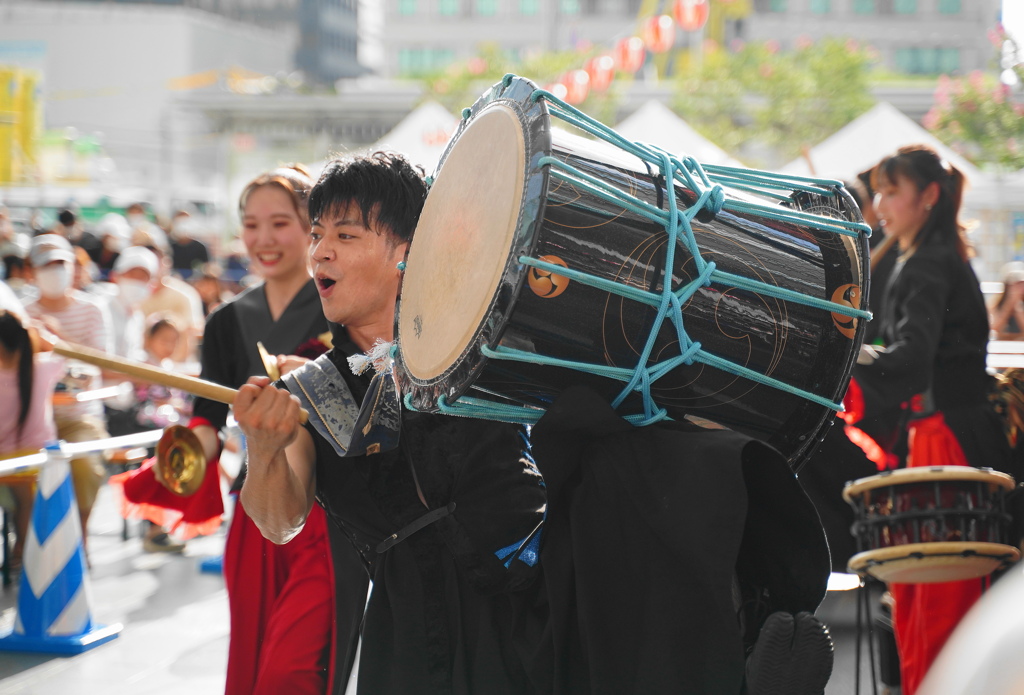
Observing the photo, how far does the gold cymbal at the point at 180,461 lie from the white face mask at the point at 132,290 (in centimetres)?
528

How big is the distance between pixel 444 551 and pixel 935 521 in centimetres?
116

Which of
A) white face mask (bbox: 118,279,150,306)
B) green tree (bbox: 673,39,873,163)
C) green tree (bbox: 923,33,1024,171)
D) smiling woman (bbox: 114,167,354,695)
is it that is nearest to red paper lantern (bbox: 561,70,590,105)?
green tree (bbox: 923,33,1024,171)

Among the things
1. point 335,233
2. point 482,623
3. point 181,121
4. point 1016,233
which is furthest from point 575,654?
point 181,121

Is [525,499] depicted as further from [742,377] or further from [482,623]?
[742,377]

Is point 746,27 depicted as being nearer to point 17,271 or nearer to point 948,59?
point 948,59

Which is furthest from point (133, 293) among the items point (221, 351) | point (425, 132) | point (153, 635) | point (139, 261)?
point (425, 132)

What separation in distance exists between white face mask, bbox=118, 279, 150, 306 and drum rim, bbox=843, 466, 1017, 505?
5.97 metres

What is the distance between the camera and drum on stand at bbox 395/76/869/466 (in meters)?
1.44

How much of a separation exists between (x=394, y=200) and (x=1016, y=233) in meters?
6.13

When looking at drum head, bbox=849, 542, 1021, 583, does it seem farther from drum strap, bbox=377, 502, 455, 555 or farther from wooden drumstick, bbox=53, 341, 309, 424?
wooden drumstick, bbox=53, 341, 309, 424

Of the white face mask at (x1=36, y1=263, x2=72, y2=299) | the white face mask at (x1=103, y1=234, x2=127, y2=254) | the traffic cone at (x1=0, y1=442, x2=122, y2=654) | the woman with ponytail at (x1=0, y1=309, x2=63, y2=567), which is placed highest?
the white face mask at (x1=36, y1=263, x2=72, y2=299)

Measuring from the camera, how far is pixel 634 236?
1.49m

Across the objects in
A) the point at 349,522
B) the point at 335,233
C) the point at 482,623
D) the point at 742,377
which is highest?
the point at 335,233

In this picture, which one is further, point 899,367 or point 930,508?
point 899,367
